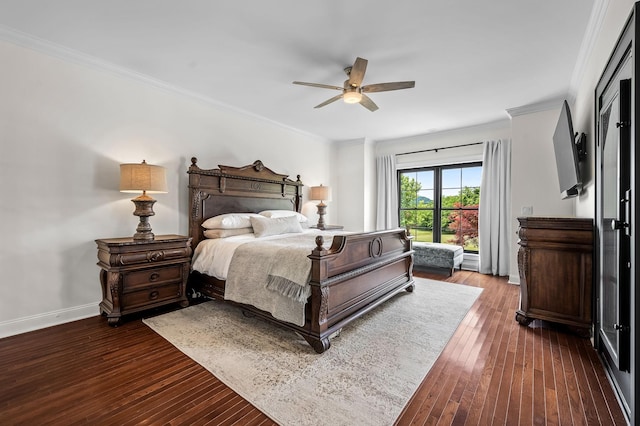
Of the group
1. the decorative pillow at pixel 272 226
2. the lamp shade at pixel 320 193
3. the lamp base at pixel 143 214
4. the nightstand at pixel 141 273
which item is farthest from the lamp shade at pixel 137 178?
the lamp shade at pixel 320 193

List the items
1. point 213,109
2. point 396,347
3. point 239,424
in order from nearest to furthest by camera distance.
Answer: point 239,424 → point 396,347 → point 213,109

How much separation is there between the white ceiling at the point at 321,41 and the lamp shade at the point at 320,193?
78.8 inches

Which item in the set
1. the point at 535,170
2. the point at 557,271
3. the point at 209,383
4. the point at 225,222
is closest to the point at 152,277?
the point at 225,222

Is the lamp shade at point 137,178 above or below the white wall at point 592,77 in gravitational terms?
below

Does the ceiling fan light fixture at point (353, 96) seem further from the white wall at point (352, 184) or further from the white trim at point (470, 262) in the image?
the white trim at point (470, 262)

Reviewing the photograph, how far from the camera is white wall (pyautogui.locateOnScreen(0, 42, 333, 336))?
8.54 ft

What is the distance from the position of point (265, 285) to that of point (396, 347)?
125cm

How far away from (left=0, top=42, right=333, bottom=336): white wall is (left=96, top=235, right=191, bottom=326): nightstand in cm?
31

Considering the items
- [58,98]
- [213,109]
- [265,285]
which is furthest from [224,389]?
[213,109]

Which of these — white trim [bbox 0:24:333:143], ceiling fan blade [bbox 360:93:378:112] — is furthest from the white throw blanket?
white trim [bbox 0:24:333:143]

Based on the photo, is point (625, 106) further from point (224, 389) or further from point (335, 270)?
point (224, 389)

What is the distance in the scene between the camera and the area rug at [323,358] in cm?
167

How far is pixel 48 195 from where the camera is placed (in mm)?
2787

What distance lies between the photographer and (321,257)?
229 cm
